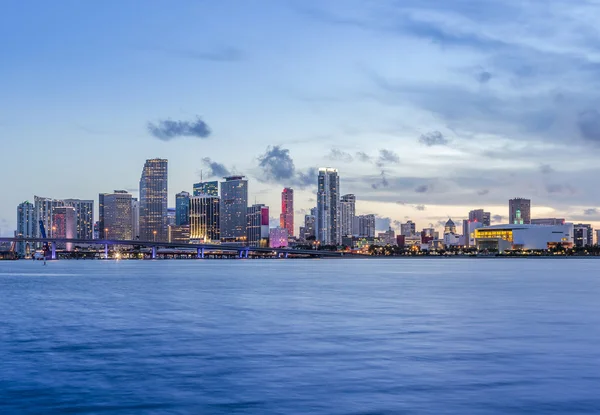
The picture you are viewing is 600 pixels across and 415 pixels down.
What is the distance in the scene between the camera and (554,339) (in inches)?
1512

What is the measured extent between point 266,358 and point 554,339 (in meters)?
15.5

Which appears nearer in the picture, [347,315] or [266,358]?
[266,358]

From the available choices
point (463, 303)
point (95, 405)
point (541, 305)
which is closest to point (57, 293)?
point (463, 303)

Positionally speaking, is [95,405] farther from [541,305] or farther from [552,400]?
[541,305]

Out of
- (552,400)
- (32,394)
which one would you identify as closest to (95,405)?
(32,394)

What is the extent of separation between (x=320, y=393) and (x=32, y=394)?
9464 mm

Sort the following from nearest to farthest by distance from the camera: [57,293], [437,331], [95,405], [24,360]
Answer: [95,405]
[24,360]
[437,331]
[57,293]

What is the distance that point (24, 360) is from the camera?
3231 cm

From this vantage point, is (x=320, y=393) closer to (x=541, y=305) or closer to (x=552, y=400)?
(x=552, y=400)

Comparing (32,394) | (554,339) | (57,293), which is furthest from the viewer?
(57,293)

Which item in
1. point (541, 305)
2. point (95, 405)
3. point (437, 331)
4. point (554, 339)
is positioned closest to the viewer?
point (95, 405)

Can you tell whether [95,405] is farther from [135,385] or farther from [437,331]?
[437,331]

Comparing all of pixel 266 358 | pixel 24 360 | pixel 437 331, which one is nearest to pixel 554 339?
pixel 437 331

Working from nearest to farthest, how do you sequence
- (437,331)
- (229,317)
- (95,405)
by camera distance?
(95,405), (437,331), (229,317)
